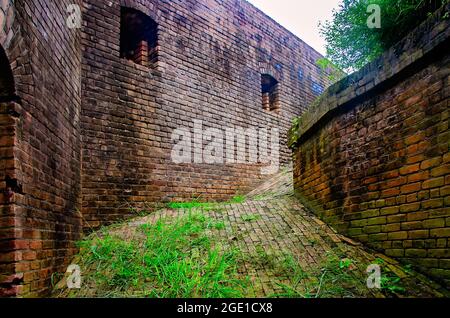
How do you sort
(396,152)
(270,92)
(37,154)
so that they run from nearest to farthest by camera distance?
1. (37,154)
2. (396,152)
3. (270,92)

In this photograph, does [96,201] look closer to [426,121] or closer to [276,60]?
[426,121]

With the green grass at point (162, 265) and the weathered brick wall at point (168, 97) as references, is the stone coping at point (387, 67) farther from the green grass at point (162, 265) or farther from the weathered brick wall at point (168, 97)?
the weathered brick wall at point (168, 97)

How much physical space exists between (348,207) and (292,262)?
1.13 meters

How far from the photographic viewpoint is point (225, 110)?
8.52 m

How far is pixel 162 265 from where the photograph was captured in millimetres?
4000

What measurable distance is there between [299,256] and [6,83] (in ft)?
12.0

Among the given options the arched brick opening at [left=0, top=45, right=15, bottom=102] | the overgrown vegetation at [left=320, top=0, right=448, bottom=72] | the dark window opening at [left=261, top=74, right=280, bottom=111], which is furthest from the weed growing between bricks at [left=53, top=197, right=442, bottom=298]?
the dark window opening at [left=261, top=74, right=280, bottom=111]

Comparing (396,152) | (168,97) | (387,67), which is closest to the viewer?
(396,152)

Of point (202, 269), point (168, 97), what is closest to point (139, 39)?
point (168, 97)

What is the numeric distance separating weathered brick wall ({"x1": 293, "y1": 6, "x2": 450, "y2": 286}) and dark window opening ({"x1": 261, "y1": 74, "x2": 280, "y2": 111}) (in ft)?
16.9

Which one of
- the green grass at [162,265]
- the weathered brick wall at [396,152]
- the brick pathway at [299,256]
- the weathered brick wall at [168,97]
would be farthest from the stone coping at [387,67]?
the weathered brick wall at [168,97]

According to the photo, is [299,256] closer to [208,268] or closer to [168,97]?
[208,268]

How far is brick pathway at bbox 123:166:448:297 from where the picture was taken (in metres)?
3.55

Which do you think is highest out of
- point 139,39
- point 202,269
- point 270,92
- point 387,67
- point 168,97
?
point 139,39
